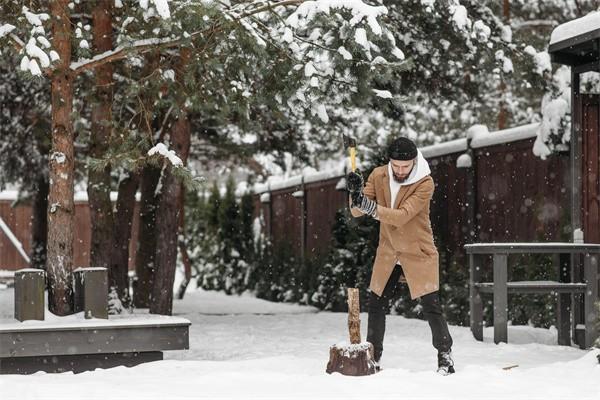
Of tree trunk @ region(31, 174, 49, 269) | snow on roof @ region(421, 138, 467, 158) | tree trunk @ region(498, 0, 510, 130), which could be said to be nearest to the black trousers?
snow on roof @ region(421, 138, 467, 158)

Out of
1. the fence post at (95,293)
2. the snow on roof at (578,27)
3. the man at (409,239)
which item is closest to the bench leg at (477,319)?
the man at (409,239)

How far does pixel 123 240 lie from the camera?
38.2 ft

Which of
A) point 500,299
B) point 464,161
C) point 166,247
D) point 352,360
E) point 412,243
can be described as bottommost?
point 352,360

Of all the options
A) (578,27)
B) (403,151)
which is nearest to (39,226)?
(578,27)

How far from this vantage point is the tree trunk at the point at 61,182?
26.5ft

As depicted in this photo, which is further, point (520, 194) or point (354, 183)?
point (520, 194)

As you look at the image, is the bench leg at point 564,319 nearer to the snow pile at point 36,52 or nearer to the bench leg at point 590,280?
the bench leg at point 590,280

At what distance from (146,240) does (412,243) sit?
715 cm

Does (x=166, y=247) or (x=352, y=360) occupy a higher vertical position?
(x=166, y=247)

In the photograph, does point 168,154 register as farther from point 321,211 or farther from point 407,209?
point 321,211

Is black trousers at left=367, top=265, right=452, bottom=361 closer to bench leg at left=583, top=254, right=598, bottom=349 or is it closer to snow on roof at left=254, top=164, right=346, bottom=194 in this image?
bench leg at left=583, top=254, right=598, bottom=349

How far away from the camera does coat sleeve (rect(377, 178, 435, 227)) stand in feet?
20.0

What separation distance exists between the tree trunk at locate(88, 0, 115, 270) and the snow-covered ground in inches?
70.4

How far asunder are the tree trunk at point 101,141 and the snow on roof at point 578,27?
14.5 ft
